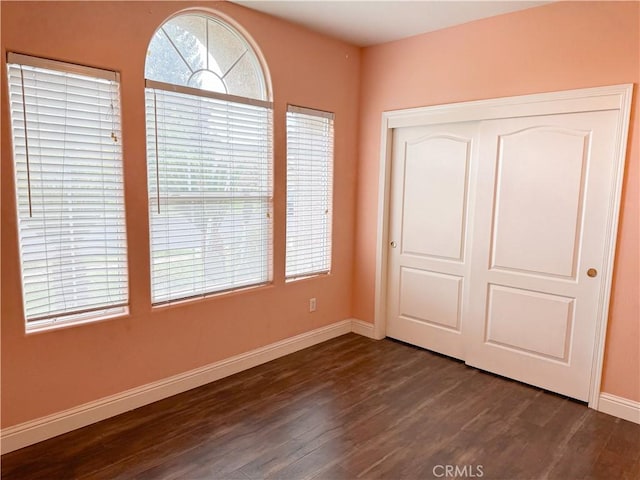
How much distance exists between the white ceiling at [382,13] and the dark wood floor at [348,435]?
269 cm

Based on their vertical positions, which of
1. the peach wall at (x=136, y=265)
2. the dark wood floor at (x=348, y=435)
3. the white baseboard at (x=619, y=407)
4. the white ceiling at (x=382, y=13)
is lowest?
the dark wood floor at (x=348, y=435)

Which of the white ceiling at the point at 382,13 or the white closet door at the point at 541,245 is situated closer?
the white closet door at the point at 541,245

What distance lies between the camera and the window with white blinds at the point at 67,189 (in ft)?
7.10

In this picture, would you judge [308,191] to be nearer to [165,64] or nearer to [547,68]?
[165,64]

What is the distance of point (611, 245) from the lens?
2.66m

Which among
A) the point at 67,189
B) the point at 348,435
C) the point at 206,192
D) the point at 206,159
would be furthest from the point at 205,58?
the point at 348,435

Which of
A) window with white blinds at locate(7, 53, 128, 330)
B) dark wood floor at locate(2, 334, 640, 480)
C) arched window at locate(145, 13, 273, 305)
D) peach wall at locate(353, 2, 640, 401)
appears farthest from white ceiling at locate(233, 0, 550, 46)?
dark wood floor at locate(2, 334, 640, 480)

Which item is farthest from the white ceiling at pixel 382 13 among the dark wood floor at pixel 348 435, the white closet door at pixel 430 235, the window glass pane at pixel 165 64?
the dark wood floor at pixel 348 435

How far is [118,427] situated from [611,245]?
323cm

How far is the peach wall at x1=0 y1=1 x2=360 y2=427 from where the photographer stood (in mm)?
2176

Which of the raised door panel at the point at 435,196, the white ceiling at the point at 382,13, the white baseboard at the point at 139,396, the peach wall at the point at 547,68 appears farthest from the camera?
the raised door panel at the point at 435,196

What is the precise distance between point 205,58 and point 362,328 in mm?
2724

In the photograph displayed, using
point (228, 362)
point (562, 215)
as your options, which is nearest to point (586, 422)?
point (562, 215)

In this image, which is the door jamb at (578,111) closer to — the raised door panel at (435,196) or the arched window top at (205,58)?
the raised door panel at (435,196)
